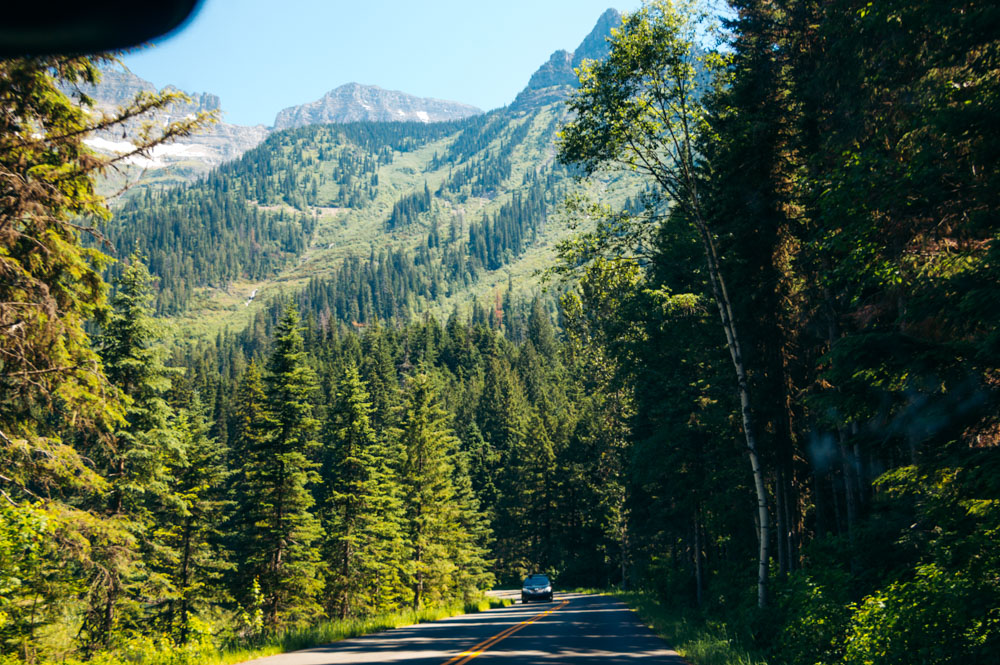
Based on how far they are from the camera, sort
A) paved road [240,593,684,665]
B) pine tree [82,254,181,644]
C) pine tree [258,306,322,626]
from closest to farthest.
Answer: paved road [240,593,684,665]
pine tree [82,254,181,644]
pine tree [258,306,322,626]

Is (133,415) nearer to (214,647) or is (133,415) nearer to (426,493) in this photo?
(214,647)

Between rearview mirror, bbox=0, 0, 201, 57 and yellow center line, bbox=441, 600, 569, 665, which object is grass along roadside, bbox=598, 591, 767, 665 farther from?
rearview mirror, bbox=0, 0, 201, 57

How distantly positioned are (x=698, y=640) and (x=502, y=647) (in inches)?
168

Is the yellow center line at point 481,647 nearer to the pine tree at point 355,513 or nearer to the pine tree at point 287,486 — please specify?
the pine tree at point 287,486

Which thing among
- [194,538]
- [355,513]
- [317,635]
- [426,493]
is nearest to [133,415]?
[317,635]

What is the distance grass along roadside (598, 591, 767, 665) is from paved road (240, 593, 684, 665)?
1.14 feet

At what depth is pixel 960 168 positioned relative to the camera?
28.9 ft

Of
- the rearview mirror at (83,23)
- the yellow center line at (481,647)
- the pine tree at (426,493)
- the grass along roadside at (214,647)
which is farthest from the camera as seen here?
the pine tree at (426,493)

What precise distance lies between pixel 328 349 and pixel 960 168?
127609mm

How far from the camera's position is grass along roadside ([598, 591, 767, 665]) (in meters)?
11.9

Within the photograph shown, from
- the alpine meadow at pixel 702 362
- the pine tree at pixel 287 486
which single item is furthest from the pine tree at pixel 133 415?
the pine tree at pixel 287 486

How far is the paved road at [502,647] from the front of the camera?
40.8ft

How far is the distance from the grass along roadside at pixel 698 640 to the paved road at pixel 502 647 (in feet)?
1.14

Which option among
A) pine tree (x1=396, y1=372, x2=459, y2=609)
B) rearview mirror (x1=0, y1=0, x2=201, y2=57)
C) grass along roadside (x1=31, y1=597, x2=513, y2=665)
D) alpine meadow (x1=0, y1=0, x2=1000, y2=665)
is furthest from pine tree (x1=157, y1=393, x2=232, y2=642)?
rearview mirror (x1=0, y1=0, x2=201, y2=57)
